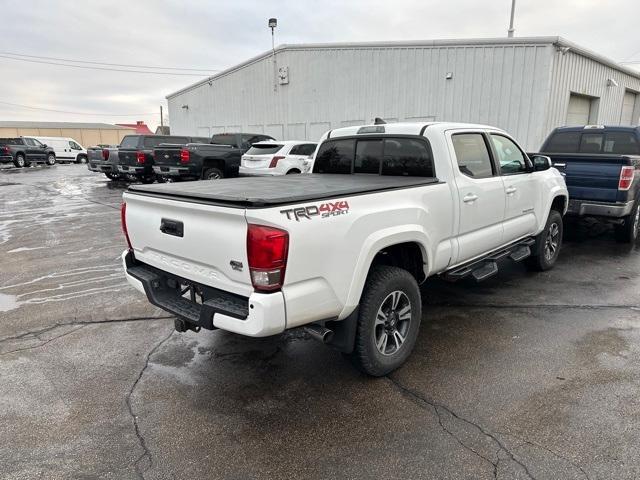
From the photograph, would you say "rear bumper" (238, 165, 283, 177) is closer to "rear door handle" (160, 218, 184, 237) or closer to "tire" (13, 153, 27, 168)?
"rear door handle" (160, 218, 184, 237)

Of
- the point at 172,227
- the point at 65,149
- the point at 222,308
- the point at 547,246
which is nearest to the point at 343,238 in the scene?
the point at 222,308

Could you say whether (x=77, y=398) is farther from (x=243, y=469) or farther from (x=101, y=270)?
(x=101, y=270)

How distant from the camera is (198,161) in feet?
45.9

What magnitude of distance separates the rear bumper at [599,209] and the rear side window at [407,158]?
3943 millimetres

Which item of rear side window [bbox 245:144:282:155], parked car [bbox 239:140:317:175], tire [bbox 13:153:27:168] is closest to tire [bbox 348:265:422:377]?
parked car [bbox 239:140:317:175]

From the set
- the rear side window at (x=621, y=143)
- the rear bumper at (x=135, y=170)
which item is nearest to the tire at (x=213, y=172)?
the rear bumper at (x=135, y=170)

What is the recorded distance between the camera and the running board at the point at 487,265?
13.8ft

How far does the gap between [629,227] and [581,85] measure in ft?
28.3

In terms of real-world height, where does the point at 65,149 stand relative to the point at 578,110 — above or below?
below

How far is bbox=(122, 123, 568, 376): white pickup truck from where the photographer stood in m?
2.60

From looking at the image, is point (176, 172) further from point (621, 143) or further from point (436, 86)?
point (621, 143)

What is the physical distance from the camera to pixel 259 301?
2535 mm

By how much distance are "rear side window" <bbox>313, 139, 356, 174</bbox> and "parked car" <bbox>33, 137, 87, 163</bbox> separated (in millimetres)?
35716

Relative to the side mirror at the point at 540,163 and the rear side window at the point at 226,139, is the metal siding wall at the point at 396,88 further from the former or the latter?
the side mirror at the point at 540,163
